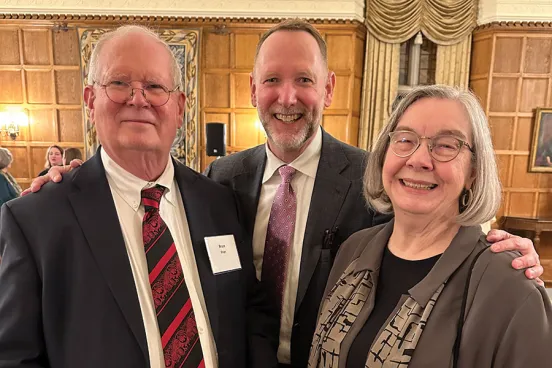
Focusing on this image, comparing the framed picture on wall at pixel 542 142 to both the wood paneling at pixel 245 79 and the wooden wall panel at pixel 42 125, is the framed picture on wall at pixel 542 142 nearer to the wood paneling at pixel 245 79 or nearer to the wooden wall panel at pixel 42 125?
the wood paneling at pixel 245 79

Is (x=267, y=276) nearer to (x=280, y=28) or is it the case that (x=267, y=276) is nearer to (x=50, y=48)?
(x=280, y=28)

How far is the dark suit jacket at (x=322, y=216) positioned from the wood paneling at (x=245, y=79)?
15.8 feet

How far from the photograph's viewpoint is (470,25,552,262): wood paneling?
6.21 metres

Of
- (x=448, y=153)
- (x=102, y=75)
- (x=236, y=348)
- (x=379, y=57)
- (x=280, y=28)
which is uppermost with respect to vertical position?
(x=379, y=57)

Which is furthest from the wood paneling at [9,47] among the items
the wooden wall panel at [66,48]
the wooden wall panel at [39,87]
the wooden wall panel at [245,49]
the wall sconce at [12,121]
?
the wooden wall panel at [245,49]

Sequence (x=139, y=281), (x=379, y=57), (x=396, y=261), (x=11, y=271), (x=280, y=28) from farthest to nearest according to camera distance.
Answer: (x=379, y=57) → (x=280, y=28) → (x=396, y=261) → (x=139, y=281) → (x=11, y=271)

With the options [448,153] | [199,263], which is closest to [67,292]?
[199,263]

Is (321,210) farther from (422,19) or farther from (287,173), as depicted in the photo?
(422,19)

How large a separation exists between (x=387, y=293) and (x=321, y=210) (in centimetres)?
45

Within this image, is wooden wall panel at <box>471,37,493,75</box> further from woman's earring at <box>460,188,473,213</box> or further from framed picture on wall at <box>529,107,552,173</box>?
woman's earring at <box>460,188,473,213</box>

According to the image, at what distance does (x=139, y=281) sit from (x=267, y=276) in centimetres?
58

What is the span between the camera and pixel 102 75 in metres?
1.23

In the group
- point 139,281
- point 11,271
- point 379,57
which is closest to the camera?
point 11,271

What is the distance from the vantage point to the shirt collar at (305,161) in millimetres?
1667
